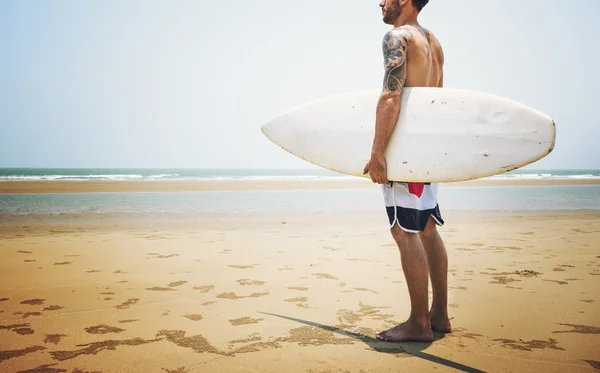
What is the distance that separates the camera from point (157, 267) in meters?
3.68

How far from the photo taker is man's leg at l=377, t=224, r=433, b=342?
205 cm

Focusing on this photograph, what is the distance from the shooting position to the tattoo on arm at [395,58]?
2.06 metres

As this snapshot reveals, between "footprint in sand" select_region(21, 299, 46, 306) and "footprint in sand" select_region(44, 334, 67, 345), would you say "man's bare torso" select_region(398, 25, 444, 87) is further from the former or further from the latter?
"footprint in sand" select_region(21, 299, 46, 306)

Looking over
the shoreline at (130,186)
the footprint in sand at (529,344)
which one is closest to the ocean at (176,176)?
the shoreline at (130,186)

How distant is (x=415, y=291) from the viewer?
2076 millimetres

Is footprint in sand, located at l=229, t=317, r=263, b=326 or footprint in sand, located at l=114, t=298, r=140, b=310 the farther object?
footprint in sand, located at l=114, t=298, r=140, b=310

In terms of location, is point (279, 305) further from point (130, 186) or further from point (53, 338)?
point (130, 186)

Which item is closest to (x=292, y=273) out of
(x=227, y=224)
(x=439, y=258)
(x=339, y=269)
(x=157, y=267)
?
(x=339, y=269)

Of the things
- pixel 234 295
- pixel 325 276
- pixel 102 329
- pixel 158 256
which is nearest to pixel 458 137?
pixel 325 276

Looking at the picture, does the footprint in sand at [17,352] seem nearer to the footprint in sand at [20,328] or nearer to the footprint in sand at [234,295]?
the footprint in sand at [20,328]

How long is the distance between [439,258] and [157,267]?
2.56 meters

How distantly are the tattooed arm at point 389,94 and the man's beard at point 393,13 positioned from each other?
0.82 feet

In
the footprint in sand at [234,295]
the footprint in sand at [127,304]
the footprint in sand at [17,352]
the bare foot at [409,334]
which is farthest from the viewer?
the footprint in sand at [234,295]

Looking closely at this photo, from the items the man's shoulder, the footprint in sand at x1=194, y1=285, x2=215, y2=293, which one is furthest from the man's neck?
the footprint in sand at x1=194, y1=285, x2=215, y2=293
